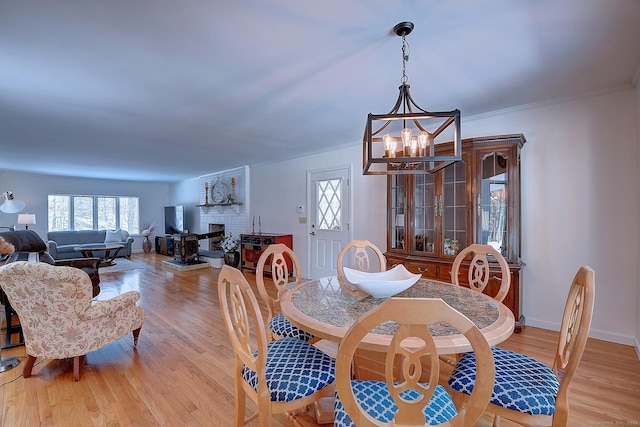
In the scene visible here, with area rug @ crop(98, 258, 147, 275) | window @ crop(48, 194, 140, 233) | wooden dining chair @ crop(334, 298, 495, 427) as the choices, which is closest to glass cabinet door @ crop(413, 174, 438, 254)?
wooden dining chair @ crop(334, 298, 495, 427)

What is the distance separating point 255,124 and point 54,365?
9.77ft

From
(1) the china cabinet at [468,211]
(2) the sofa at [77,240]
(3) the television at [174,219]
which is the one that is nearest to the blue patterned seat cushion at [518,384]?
(1) the china cabinet at [468,211]

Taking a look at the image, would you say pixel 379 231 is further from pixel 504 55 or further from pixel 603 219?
pixel 504 55

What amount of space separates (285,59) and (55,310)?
2411 millimetres

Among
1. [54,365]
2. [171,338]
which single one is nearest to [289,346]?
[171,338]

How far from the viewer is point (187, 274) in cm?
597

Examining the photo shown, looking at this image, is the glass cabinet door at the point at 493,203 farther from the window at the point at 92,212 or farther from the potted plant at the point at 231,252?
the window at the point at 92,212

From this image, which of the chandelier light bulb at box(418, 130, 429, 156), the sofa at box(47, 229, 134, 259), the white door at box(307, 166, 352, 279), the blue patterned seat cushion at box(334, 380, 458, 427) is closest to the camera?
the blue patterned seat cushion at box(334, 380, 458, 427)

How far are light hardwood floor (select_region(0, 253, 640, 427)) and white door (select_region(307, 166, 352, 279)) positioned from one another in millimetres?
2311

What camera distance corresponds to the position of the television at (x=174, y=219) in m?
9.15

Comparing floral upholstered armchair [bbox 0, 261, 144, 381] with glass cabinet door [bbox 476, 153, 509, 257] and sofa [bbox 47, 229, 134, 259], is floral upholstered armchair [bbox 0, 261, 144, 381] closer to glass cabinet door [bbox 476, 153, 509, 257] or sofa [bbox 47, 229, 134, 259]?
glass cabinet door [bbox 476, 153, 509, 257]

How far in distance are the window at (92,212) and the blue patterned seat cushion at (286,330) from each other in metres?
9.16

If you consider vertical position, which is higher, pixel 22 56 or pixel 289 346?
pixel 22 56

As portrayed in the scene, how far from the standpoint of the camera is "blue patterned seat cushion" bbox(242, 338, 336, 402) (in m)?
1.27
